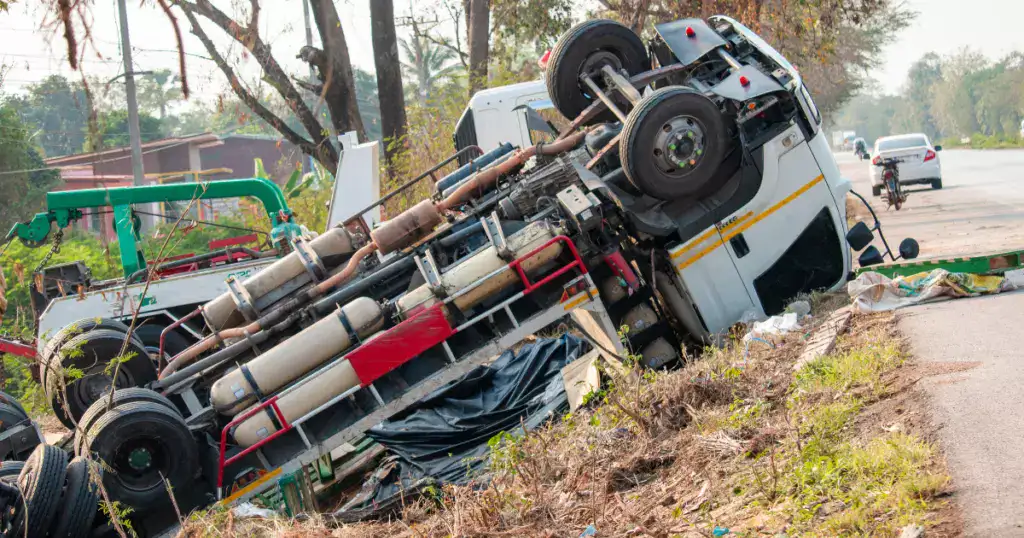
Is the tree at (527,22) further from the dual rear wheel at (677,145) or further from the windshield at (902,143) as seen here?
the dual rear wheel at (677,145)

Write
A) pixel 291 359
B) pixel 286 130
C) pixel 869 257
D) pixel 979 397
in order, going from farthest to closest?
pixel 286 130, pixel 869 257, pixel 291 359, pixel 979 397

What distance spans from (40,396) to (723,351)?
27.6 ft

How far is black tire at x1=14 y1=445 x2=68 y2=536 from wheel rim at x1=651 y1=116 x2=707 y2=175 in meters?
4.85

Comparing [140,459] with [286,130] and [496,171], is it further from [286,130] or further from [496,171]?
[286,130]

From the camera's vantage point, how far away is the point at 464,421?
8.14m

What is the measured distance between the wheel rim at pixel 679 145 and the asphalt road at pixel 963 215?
4.22 meters

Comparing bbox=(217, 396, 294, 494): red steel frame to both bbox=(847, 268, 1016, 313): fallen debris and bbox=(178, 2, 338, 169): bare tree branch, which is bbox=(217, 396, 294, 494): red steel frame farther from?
bbox=(178, 2, 338, 169): bare tree branch

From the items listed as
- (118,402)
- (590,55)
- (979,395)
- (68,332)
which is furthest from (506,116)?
(979,395)

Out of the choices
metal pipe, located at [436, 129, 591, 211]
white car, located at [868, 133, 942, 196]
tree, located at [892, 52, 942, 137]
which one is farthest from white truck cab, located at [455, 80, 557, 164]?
tree, located at [892, 52, 942, 137]

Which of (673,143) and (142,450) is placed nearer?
(142,450)

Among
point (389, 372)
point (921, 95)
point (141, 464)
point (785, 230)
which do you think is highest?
point (141, 464)

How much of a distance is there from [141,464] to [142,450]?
0.34 feet

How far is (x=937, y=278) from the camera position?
7.85m

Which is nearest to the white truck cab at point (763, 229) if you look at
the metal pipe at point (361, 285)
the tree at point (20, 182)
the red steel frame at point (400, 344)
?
the red steel frame at point (400, 344)
